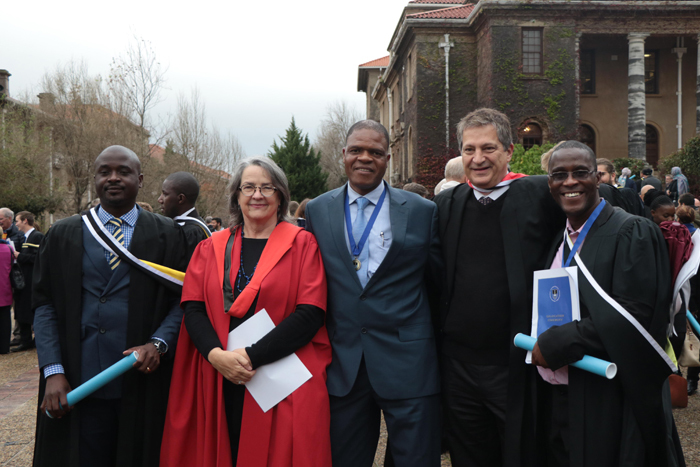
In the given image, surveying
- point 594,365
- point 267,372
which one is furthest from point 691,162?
point 267,372

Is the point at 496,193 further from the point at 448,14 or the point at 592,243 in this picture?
the point at 448,14

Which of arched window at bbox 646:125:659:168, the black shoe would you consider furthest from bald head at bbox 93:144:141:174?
arched window at bbox 646:125:659:168

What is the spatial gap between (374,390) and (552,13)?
23461 mm

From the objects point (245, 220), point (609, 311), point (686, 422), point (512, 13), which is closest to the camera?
point (609, 311)

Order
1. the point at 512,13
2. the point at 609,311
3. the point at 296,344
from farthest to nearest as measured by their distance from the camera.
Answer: the point at 512,13 → the point at 296,344 → the point at 609,311

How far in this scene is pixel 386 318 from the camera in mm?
2934

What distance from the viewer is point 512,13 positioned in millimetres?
22172

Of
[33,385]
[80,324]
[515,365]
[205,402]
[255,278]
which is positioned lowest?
[33,385]

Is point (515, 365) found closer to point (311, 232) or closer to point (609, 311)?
point (609, 311)

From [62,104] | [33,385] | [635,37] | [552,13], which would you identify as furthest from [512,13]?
[33,385]

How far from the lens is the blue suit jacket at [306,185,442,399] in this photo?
2.92m

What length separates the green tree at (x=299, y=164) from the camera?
1355 inches

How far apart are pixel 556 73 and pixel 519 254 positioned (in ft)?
73.2

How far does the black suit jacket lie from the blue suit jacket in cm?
24
